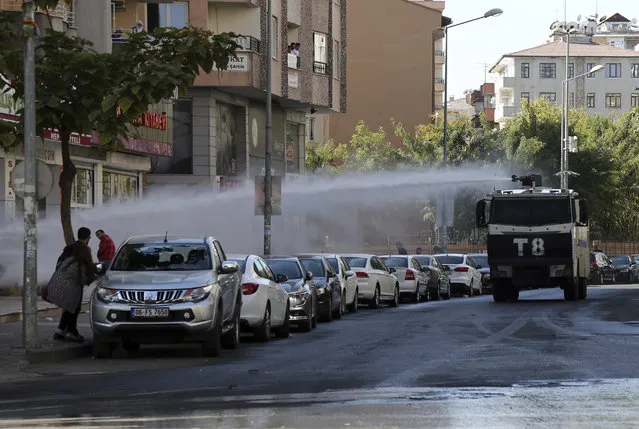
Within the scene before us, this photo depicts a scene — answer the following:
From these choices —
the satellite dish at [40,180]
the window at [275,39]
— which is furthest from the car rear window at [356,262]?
the satellite dish at [40,180]

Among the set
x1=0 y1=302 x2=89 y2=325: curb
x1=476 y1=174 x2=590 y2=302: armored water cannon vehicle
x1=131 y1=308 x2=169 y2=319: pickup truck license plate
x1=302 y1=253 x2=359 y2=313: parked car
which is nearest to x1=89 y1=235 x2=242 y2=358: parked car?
x1=131 y1=308 x2=169 y2=319: pickup truck license plate

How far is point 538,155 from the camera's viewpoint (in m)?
80.7

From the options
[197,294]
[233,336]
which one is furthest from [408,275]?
[197,294]

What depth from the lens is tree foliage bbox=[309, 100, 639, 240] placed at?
7825 centimetres

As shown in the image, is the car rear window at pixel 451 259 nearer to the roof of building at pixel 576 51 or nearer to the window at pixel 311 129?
the window at pixel 311 129

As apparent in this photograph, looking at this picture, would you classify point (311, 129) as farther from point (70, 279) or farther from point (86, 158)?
point (70, 279)

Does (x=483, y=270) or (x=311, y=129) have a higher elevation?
(x=311, y=129)

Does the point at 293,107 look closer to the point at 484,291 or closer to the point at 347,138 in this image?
the point at 484,291

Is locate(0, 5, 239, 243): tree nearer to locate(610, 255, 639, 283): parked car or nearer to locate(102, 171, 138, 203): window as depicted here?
locate(102, 171, 138, 203): window

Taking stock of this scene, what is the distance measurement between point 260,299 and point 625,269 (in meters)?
50.5

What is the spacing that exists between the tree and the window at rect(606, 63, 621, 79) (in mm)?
130094

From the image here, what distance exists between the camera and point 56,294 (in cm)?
2178

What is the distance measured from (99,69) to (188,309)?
458cm

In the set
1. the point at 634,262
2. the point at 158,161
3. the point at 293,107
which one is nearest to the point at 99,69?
the point at 158,161
